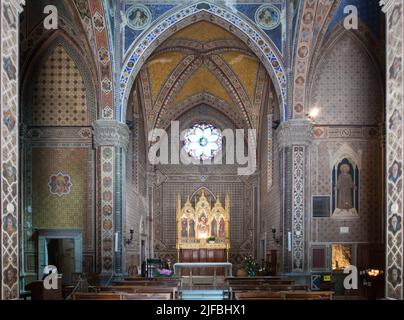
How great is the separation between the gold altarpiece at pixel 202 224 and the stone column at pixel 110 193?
9.46 m

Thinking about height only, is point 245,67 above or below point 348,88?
above

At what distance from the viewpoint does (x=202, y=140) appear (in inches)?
1180

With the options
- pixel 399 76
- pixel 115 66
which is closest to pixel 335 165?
pixel 115 66

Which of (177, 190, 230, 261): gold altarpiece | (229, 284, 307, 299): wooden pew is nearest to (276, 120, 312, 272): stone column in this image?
(229, 284, 307, 299): wooden pew

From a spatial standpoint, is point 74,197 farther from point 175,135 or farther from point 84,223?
point 175,135

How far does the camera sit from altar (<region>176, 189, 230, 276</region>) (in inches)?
1113

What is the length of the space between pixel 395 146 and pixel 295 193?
1025 centimetres

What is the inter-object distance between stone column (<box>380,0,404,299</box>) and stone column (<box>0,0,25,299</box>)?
5.20 metres

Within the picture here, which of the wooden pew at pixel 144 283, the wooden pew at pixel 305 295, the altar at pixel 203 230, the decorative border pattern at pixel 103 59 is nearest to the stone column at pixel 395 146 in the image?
the wooden pew at pixel 305 295

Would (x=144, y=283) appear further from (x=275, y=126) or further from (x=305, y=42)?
(x=305, y=42)

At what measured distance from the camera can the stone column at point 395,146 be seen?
342 inches

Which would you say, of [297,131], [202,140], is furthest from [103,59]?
[202,140]
